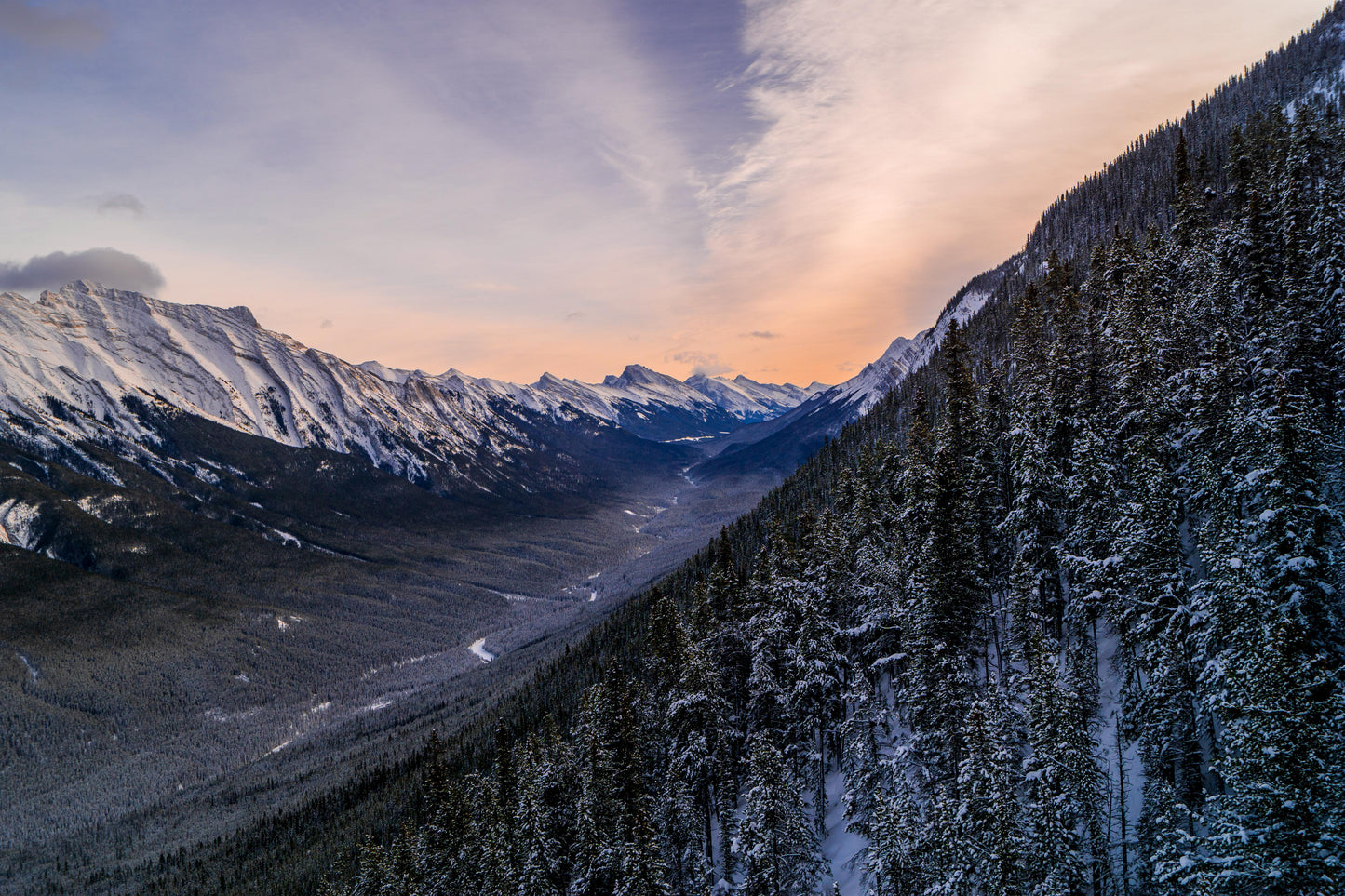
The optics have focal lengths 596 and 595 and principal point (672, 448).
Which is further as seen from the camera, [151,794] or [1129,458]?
[151,794]

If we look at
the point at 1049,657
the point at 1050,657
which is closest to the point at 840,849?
the point at 1050,657

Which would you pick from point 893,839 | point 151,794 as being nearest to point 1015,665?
point 893,839

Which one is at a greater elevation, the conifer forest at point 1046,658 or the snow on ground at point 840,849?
the conifer forest at point 1046,658

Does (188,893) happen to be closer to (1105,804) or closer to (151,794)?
(151,794)

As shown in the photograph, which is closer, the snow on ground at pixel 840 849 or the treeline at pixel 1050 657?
the treeline at pixel 1050 657
